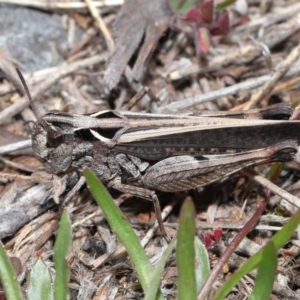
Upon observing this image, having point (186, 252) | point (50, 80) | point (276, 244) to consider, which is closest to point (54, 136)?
point (50, 80)

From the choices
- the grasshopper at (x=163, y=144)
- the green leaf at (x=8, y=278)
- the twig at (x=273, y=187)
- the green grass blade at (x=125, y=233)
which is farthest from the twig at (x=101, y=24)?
the green leaf at (x=8, y=278)

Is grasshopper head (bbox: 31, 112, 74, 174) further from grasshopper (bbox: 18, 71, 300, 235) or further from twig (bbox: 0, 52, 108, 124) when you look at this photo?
twig (bbox: 0, 52, 108, 124)

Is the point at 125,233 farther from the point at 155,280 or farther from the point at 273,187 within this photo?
the point at 273,187

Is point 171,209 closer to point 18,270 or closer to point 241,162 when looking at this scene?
point 241,162

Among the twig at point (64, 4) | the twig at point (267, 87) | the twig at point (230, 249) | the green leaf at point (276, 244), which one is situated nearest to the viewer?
the green leaf at point (276, 244)

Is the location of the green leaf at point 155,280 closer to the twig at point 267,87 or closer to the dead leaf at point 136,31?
the twig at point 267,87

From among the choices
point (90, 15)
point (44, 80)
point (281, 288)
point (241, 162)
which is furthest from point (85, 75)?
point (281, 288)

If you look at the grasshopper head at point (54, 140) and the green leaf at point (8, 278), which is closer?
the green leaf at point (8, 278)
